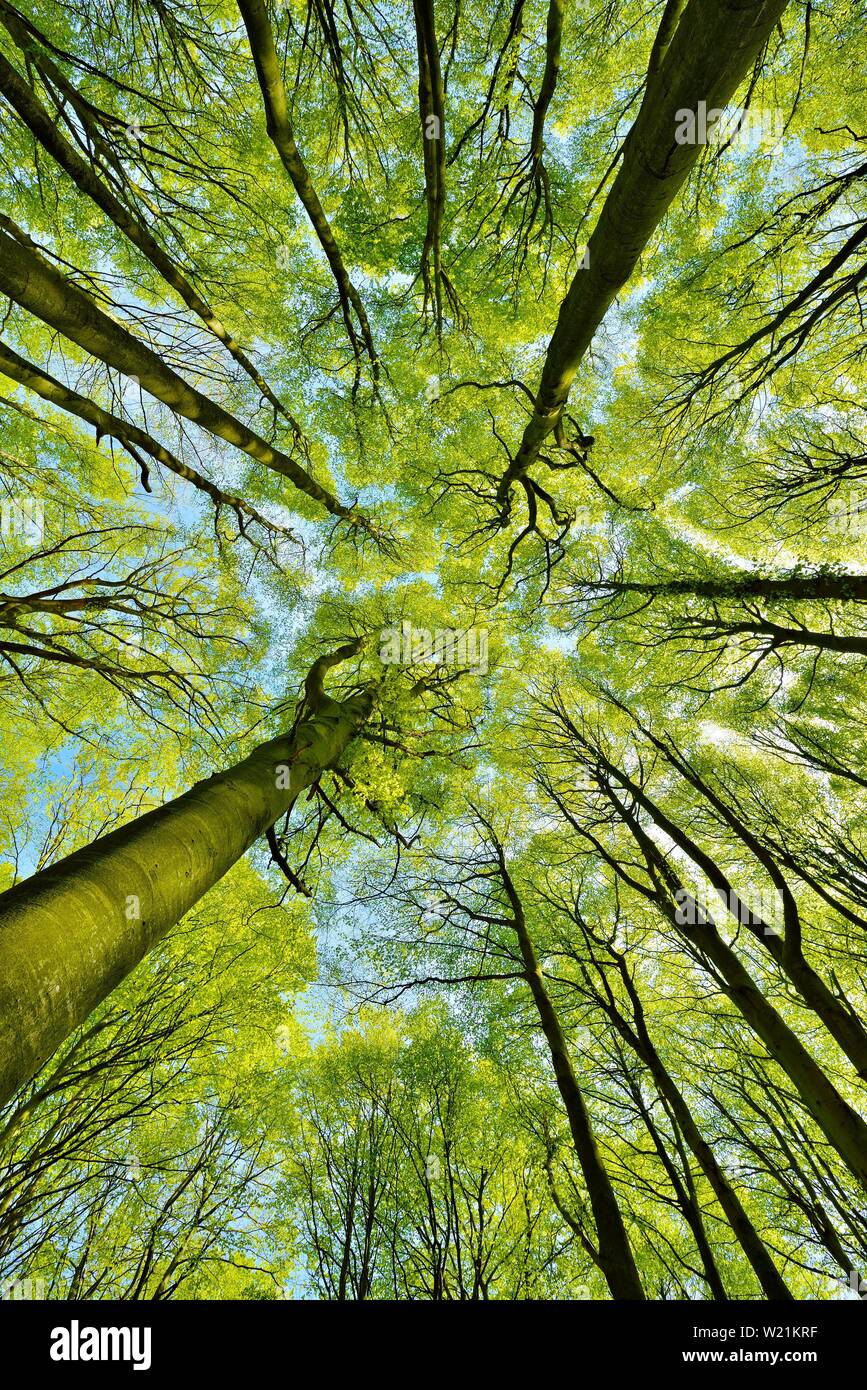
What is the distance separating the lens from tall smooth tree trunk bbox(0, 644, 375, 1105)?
1388 millimetres

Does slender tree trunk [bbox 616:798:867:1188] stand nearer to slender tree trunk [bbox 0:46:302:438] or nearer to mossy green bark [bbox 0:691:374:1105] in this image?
mossy green bark [bbox 0:691:374:1105]

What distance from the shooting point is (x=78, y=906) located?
5.47ft

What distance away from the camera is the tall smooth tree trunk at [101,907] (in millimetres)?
1388

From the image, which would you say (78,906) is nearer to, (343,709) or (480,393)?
(343,709)

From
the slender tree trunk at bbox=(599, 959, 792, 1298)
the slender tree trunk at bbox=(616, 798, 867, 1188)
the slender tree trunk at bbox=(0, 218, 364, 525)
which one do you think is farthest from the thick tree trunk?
the slender tree trunk at bbox=(599, 959, 792, 1298)

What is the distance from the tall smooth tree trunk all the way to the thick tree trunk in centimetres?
352

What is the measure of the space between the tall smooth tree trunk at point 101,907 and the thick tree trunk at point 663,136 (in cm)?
352

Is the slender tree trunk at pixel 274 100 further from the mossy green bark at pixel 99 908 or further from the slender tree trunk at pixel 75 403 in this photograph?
the mossy green bark at pixel 99 908

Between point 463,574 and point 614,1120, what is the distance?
1031 centimetres

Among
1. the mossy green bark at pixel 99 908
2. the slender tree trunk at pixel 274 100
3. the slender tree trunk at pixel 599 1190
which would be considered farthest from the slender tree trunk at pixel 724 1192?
the slender tree trunk at pixel 274 100

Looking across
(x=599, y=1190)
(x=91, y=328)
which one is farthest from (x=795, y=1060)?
(x=91, y=328)

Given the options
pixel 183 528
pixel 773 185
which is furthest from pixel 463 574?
pixel 773 185

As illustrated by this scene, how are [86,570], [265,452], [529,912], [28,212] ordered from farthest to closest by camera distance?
[529,912] < [86,570] < [28,212] < [265,452]
